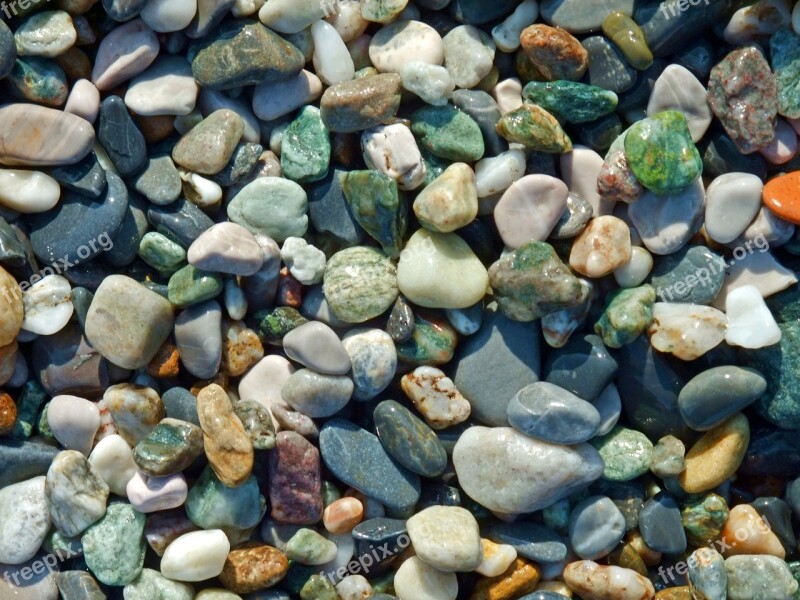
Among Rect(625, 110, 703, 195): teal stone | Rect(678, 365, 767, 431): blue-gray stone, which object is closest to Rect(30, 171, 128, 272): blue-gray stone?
Rect(625, 110, 703, 195): teal stone

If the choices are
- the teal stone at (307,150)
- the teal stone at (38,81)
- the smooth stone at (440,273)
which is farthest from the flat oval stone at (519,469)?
the teal stone at (38,81)

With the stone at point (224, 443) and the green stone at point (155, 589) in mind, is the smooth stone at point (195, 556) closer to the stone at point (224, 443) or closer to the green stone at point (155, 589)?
the green stone at point (155, 589)

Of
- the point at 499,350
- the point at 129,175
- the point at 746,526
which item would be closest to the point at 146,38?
the point at 129,175

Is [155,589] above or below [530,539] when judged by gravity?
below

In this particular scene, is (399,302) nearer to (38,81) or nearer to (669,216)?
(669,216)

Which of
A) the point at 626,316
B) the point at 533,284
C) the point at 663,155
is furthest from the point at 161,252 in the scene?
the point at 663,155

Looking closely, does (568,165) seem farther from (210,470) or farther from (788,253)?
(210,470)
